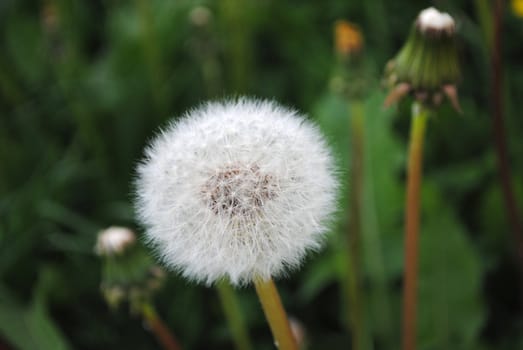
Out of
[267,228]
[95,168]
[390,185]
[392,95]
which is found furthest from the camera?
[95,168]

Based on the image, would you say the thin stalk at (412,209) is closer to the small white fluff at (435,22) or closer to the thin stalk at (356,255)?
the small white fluff at (435,22)

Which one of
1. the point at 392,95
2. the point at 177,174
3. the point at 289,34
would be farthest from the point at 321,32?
the point at 177,174

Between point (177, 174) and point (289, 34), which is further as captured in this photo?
point (289, 34)

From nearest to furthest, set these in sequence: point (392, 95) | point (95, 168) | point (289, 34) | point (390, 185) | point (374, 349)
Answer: point (392, 95)
point (374, 349)
point (390, 185)
point (95, 168)
point (289, 34)

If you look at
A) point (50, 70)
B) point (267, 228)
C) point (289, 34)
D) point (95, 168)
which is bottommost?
point (267, 228)

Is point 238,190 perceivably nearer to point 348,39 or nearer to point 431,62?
point 431,62

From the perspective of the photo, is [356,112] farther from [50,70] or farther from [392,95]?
[50,70]

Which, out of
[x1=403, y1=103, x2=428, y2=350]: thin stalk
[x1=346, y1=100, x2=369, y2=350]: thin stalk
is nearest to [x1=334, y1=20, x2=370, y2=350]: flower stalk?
[x1=346, y1=100, x2=369, y2=350]: thin stalk

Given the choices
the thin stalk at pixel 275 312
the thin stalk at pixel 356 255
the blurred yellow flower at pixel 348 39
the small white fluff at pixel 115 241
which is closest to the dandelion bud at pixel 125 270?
the small white fluff at pixel 115 241
